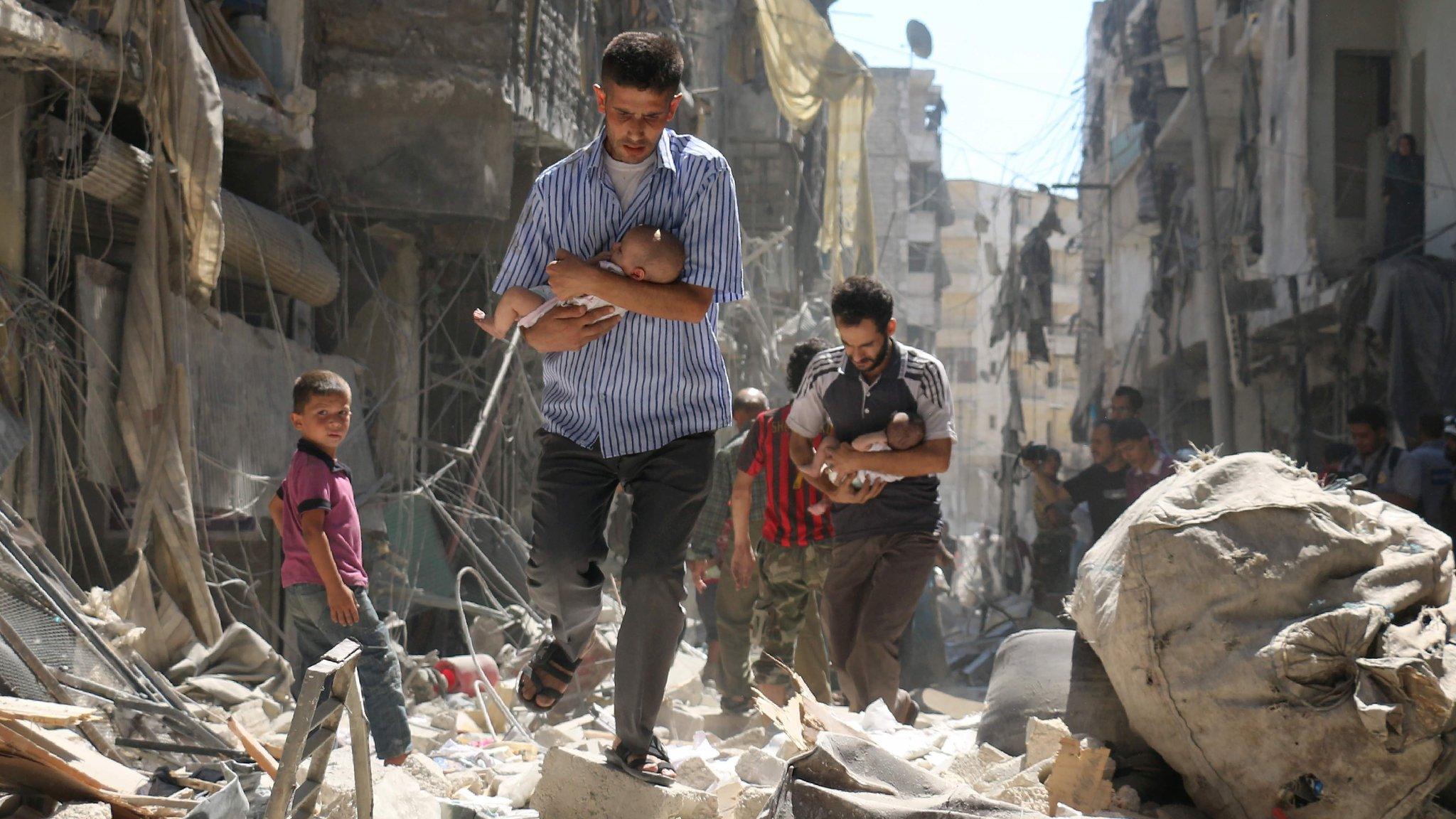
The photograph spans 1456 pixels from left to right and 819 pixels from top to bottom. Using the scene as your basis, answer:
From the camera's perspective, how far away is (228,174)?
869 centimetres

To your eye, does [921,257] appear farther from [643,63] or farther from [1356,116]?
[643,63]

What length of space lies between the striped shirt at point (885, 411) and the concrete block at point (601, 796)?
1953 mm

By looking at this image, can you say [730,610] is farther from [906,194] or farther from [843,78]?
[906,194]

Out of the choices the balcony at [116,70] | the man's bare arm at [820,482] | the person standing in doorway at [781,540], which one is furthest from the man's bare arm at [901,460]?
the balcony at [116,70]

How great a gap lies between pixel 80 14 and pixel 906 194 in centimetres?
4497

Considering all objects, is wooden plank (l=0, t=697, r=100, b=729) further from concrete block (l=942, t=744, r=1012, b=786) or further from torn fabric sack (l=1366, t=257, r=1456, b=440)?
torn fabric sack (l=1366, t=257, r=1456, b=440)

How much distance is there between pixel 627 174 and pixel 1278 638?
2.05m

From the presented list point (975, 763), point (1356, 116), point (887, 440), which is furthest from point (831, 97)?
point (975, 763)

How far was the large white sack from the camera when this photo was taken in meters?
3.50

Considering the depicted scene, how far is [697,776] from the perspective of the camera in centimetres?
429

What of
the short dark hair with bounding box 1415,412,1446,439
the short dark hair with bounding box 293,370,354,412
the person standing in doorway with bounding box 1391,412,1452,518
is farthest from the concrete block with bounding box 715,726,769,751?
the short dark hair with bounding box 1415,412,1446,439

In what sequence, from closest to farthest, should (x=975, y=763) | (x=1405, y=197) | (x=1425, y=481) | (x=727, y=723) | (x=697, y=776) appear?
(x=697, y=776) → (x=975, y=763) → (x=727, y=723) → (x=1425, y=481) → (x=1405, y=197)

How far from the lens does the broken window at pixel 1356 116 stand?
1627cm

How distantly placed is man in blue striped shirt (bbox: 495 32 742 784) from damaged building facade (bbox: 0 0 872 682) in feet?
10.3
